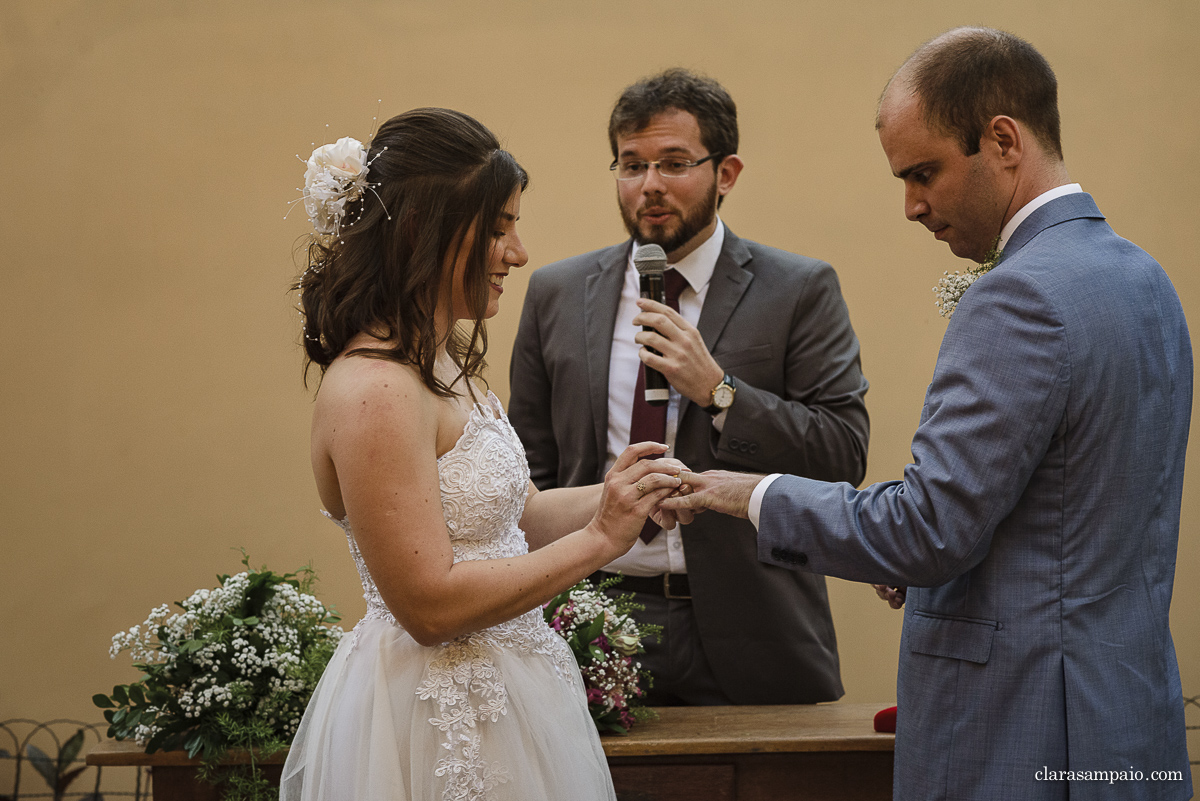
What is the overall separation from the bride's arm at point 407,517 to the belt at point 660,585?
1049 millimetres

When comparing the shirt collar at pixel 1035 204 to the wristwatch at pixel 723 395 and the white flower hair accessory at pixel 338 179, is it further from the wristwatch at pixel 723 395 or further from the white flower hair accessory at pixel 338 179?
the white flower hair accessory at pixel 338 179

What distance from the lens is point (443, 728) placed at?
165 centimetres

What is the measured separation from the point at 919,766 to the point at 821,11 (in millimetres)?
3379

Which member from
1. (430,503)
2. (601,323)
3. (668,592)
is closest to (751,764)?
(668,592)

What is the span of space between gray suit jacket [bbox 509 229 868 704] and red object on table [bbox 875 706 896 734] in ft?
1.33

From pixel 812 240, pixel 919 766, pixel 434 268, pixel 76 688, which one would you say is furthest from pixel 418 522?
pixel 76 688

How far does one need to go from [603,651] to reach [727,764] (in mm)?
369

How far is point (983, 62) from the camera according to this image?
1.69 metres

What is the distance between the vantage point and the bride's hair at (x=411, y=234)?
1.74 metres

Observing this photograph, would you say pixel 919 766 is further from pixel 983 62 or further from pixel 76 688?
pixel 76 688

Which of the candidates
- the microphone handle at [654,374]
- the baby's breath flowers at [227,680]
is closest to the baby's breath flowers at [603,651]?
the microphone handle at [654,374]

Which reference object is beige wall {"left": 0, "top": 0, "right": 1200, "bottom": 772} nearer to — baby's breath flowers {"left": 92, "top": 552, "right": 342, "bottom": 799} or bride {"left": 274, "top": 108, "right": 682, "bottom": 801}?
baby's breath flowers {"left": 92, "top": 552, "right": 342, "bottom": 799}

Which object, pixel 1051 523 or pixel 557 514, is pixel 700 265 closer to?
pixel 557 514

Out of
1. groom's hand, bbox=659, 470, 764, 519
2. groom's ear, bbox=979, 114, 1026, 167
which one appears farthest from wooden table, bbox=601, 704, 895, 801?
groom's ear, bbox=979, 114, 1026, 167
